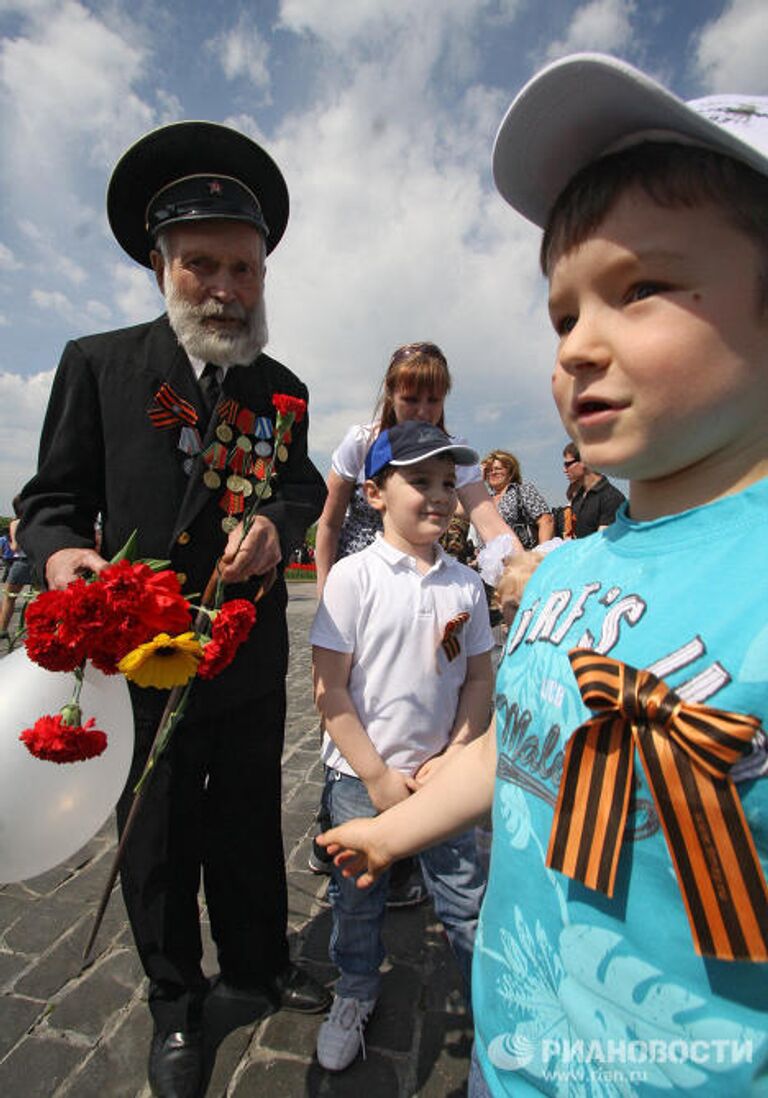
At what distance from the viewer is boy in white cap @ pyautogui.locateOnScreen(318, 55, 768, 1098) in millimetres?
643

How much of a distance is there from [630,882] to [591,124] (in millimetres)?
1065

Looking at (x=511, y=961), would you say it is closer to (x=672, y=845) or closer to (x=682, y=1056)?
(x=682, y=1056)

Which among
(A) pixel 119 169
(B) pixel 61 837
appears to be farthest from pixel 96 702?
(A) pixel 119 169

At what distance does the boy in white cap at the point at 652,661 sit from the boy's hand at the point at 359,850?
29cm

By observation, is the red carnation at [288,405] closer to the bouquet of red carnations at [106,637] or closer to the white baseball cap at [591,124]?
the bouquet of red carnations at [106,637]

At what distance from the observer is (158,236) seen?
189cm

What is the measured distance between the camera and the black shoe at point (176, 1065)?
1702 mm

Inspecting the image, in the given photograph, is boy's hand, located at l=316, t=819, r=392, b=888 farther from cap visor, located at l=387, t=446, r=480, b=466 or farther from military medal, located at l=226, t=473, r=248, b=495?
cap visor, located at l=387, t=446, r=480, b=466

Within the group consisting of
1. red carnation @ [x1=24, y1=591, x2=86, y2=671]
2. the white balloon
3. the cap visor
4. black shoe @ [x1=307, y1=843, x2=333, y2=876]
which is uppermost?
the cap visor

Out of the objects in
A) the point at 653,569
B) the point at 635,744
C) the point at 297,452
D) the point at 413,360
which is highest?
the point at 413,360

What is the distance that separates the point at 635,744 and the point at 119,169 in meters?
2.26

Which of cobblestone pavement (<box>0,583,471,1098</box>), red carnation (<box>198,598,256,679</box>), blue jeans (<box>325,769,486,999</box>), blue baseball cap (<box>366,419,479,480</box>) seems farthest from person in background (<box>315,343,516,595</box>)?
cobblestone pavement (<box>0,583,471,1098</box>)

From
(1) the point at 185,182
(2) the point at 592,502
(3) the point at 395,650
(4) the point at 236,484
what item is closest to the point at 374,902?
(3) the point at 395,650

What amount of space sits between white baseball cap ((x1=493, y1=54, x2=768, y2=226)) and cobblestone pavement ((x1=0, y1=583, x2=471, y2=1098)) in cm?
237
